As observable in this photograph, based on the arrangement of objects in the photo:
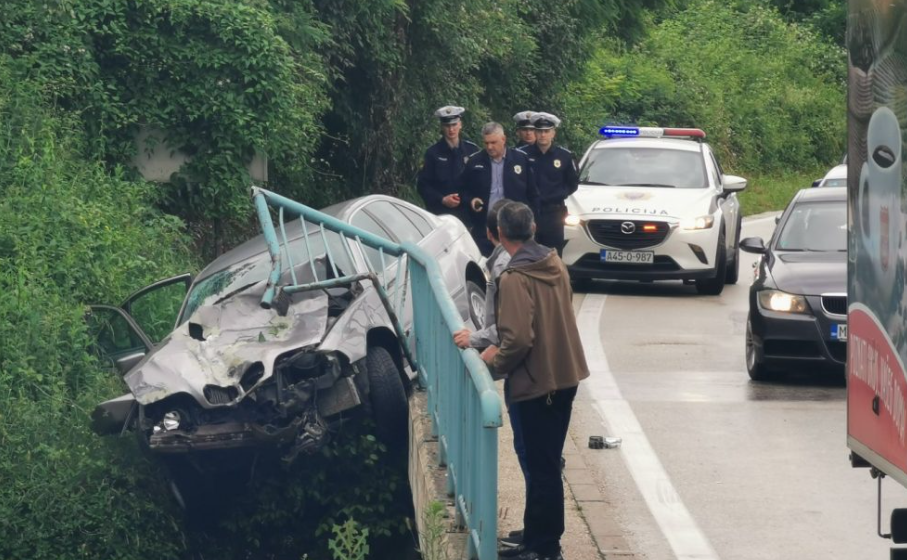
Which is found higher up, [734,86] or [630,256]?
[630,256]

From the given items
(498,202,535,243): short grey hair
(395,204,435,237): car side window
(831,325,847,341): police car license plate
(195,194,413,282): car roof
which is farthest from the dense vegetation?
(831,325,847,341): police car license plate

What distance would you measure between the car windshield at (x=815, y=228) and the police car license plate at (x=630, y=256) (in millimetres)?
3658

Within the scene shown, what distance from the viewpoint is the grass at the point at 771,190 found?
31.7 m

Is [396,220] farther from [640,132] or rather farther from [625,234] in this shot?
[640,132]

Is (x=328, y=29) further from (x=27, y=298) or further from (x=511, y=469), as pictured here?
(x=511, y=469)

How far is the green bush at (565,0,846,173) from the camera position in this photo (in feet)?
112

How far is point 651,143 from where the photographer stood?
19.1 m

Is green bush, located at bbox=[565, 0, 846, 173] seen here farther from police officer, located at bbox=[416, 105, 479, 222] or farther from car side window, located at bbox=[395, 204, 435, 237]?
car side window, located at bbox=[395, 204, 435, 237]

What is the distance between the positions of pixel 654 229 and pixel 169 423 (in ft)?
29.5

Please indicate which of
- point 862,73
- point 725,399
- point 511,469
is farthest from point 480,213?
point 862,73

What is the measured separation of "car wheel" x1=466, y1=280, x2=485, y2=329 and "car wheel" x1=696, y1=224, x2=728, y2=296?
6004 millimetres

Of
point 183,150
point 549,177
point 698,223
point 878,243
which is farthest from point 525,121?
point 878,243

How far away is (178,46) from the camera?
1475 cm

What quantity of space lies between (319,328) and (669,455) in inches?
91.1
